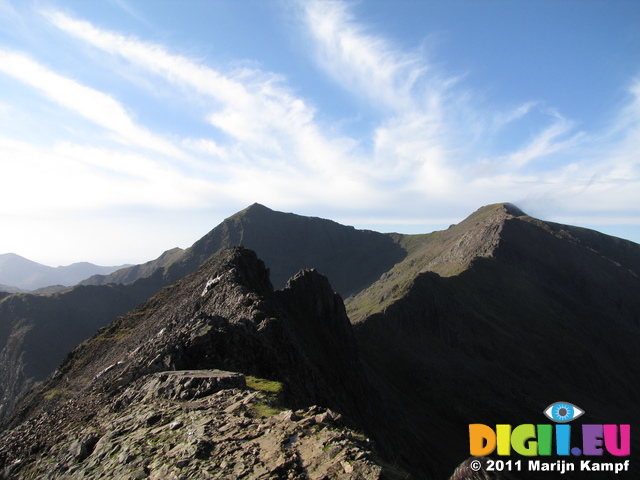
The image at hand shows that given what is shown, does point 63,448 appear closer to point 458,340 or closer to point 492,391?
point 492,391

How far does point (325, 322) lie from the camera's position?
167 feet

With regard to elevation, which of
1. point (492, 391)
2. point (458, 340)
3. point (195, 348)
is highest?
point (195, 348)

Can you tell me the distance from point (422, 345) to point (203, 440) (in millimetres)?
76123

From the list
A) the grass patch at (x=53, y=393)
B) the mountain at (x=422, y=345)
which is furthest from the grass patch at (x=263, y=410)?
the grass patch at (x=53, y=393)

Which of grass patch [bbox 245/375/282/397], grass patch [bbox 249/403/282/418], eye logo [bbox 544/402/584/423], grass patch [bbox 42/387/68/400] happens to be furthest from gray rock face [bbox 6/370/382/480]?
eye logo [bbox 544/402/584/423]

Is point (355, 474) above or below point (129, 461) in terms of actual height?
above

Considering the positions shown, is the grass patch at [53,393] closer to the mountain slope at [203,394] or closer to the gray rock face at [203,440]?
the mountain slope at [203,394]

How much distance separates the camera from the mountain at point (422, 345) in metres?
24.0

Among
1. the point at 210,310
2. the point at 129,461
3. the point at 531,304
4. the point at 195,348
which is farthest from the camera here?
the point at 531,304

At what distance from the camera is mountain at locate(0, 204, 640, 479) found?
24.0m

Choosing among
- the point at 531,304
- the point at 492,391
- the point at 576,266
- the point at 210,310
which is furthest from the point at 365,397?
the point at 576,266

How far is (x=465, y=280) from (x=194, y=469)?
10878 cm

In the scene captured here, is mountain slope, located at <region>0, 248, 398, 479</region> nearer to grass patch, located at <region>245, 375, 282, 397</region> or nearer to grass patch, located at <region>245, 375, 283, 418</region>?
grass patch, located at <region>245, 375, 283, 418</region>

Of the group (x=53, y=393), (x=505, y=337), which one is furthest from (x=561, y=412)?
(x=53, y=393)
